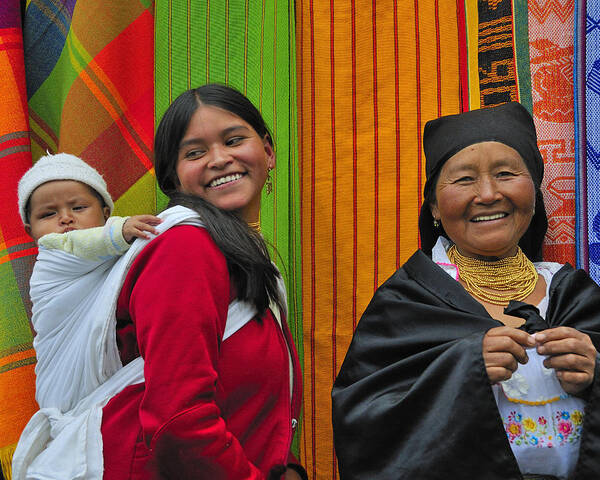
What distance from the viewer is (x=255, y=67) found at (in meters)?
2.74

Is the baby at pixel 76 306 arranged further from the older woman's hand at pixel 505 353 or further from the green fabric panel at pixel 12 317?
the older woman's hand at pixel 505 353

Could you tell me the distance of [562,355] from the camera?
1.68 m

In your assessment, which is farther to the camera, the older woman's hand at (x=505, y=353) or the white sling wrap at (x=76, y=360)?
the older woman's hand at (x=505, y=353)

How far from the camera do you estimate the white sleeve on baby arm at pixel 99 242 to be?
1659mm

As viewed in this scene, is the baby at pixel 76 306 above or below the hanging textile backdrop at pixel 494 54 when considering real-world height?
below

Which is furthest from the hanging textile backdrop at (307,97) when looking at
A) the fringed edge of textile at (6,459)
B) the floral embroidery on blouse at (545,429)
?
the floral embroidery on blouse at (545,429)

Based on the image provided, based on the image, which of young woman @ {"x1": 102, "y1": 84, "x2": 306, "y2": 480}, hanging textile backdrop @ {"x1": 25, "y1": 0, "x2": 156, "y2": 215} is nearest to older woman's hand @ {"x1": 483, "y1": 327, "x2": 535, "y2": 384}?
young woman @ {"x1": 102, "y1": 84, "x2": 306, "y2": 480}

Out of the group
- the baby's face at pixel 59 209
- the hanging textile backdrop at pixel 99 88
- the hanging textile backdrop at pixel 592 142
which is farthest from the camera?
the hanging textile backdrop at pixel 99 88

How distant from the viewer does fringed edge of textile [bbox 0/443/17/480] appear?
2.41 metres

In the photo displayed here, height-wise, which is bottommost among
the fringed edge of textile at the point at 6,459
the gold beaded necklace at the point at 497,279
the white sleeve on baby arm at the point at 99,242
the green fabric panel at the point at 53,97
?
the fringed edge of textile at the point at 6,459

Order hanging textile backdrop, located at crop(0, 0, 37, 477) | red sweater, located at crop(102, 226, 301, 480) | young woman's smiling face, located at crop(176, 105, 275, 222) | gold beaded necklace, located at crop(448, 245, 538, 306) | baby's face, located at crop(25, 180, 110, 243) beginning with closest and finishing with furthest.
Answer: red sweater, located at crop(102, 226, 301, 480)
young woman's smiling face, located at crop(176, 105, 275, 222)
gold beaded necklace, located at crop(448, 245, 538, 306)
baby's face, located at crop(25, 180, 110, 243)
hanging textile backdrop, located at crop(0, 0, 37, 477)

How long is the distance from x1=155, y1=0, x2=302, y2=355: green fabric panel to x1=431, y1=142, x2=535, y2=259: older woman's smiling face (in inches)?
35.7

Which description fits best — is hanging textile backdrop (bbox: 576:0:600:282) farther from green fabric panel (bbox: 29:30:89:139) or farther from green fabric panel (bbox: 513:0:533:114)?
green fabric panel (bbox: 29:30:89:139)

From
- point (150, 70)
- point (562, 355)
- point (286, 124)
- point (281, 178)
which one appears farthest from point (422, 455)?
point (150, 70)
